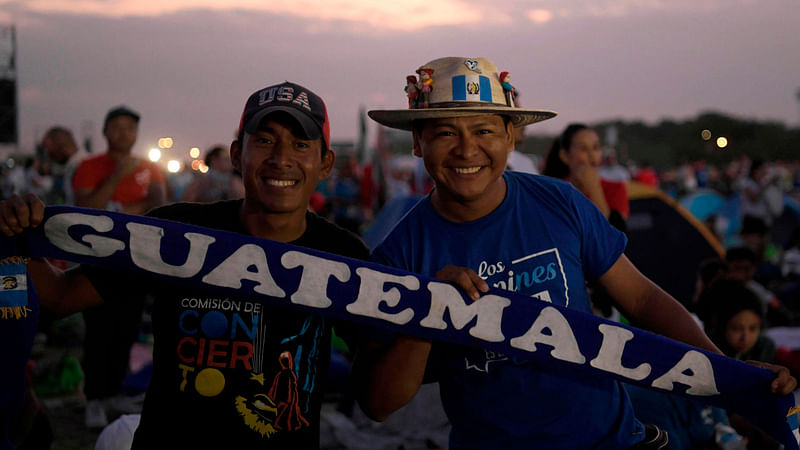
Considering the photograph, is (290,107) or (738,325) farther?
(738,325)

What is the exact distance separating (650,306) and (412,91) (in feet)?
3.51

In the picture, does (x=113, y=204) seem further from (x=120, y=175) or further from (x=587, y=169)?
(x=587, y=169)

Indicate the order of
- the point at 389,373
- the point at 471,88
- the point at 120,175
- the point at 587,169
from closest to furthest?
the point at 389,373 < the point at 471,88 < the point at 587,169 < the point at 120,175

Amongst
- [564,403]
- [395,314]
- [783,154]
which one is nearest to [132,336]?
[395,314]

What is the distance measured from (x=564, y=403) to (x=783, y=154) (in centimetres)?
6593

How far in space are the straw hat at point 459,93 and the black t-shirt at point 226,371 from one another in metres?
0.77

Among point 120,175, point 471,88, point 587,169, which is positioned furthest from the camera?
point 120,175

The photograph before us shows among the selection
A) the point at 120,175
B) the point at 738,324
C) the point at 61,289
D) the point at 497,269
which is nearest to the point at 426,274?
the point at 497,269

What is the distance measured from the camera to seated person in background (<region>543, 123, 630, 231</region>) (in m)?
4.43

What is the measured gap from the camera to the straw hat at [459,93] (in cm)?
226

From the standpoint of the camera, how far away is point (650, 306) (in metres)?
2.36

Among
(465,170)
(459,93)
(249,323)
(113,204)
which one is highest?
(459,93)

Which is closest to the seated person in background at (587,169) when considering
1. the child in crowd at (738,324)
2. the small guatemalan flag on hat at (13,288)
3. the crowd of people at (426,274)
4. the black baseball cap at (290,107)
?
the child in crowd at (738,324)

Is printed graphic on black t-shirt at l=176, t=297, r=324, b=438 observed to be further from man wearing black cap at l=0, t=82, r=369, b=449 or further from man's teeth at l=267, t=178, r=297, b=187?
man's teeth at l=267, t=178, r=297, b=187
